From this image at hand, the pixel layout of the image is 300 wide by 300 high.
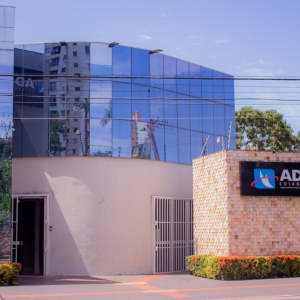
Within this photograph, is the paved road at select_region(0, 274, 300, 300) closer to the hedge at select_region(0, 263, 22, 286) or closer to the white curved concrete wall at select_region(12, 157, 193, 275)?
the hedge at select_region(0, 263, 22, 286)

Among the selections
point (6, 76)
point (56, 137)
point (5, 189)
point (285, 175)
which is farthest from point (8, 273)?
point (285, 175)

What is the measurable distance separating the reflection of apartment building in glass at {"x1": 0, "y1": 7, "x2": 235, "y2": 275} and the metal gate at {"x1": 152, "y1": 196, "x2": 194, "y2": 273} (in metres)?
0.04

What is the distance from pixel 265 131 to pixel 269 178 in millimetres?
23633

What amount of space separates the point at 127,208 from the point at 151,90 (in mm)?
4675

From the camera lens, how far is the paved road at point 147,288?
1345 centimetres

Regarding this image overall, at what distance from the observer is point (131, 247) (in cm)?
1898

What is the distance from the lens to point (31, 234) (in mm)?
20203

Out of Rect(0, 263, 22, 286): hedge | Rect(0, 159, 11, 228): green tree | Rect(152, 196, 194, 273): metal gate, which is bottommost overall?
Rect(0, 263, 22, 286): hedge

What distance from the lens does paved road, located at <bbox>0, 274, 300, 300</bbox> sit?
529 inches

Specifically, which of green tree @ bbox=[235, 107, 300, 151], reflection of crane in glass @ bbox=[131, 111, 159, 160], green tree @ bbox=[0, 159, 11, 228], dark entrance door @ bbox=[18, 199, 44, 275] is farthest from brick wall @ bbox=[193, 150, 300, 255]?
green tree @ bbox=[235, 107, 300, 151]

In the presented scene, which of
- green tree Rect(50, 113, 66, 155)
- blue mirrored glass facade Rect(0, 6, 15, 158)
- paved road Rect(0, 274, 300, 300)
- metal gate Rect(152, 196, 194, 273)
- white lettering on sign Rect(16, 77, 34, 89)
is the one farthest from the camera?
metal gate Rect(152, 196, 194, 273)

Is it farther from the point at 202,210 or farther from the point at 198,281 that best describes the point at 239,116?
the point at 198,281

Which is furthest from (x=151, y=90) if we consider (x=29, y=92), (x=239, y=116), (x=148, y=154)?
(x=239, y=116)

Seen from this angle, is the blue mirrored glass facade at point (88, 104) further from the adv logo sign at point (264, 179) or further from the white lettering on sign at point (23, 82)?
the adv logo sign at point (264, 179)
